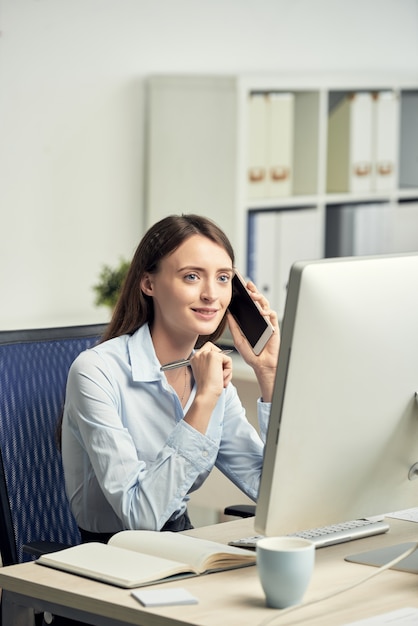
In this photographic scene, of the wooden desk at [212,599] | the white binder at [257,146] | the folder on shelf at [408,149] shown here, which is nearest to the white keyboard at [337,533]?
the wooden desk at [212,599]

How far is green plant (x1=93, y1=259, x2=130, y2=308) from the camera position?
12.3 ft

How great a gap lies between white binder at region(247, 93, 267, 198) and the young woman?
181 cm

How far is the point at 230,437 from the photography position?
2.10 meters

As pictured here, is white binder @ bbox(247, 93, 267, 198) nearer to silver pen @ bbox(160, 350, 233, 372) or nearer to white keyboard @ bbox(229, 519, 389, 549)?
silver pen @ bbox(160, 350, 233, 372)

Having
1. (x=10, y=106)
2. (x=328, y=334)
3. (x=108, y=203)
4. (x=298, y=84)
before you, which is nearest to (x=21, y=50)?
(x=10, y=106)

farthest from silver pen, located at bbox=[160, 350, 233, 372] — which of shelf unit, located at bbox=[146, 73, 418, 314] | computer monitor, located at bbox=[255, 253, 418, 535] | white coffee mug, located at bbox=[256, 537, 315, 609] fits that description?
shelf unit, located at bbox=[146, 73, 418, 314]

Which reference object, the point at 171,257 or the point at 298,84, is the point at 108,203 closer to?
the point at 298,84

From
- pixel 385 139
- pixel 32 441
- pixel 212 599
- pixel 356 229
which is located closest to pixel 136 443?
pixel 32 441

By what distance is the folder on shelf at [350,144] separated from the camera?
4223 millimetres

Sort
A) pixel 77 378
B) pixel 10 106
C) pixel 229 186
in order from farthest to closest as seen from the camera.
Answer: pixel 229 186, pixel 10 106, pixel 77 378

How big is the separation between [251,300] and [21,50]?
1834 mm

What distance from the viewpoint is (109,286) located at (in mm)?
3754

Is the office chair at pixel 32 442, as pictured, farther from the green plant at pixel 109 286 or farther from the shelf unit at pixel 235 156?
the shelf unit at pixel 235 156

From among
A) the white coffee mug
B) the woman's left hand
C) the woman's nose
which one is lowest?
the white coffee mug
